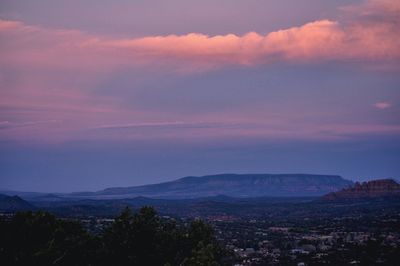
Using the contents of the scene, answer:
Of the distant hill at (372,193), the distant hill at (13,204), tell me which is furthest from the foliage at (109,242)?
the distant hill at (372,193)

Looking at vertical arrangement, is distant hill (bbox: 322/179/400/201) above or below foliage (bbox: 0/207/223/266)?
above

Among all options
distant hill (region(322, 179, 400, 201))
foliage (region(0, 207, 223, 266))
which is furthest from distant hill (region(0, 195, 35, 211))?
foliage (region(0, 207, 223, 266))

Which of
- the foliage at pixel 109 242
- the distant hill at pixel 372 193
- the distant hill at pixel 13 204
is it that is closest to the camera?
the foliage at pixel 109 242

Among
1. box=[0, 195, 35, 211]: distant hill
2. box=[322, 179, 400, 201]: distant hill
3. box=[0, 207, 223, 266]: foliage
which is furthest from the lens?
box=[322, 179, 400, 201]: distant hill

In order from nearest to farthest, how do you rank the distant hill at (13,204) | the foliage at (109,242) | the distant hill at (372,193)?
the foliage at (109,242) → the distant hill at (13,204) → the distant hill at (372,193)

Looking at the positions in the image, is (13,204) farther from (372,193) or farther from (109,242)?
(109,242)

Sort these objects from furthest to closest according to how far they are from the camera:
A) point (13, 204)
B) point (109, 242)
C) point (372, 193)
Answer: point (372, 193), point (13, 204), point (109, 242)

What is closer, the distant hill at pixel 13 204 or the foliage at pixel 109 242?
the foliage at pixel 109 242

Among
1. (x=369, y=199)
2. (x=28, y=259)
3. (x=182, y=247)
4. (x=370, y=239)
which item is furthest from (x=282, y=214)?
(x=28, y=259)

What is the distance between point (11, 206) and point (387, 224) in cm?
9591

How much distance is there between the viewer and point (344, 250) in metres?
80.7

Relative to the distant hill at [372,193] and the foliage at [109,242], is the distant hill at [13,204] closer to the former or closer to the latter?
the distant hill at [372,193]

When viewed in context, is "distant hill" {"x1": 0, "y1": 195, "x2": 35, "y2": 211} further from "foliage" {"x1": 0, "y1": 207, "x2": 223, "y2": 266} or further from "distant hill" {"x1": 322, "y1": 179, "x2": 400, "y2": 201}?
"foliage" {"x1": 0, "y1": 207, "x2": 223, "y2": 266}

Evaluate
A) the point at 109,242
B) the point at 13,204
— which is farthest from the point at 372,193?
the point at 109,242
